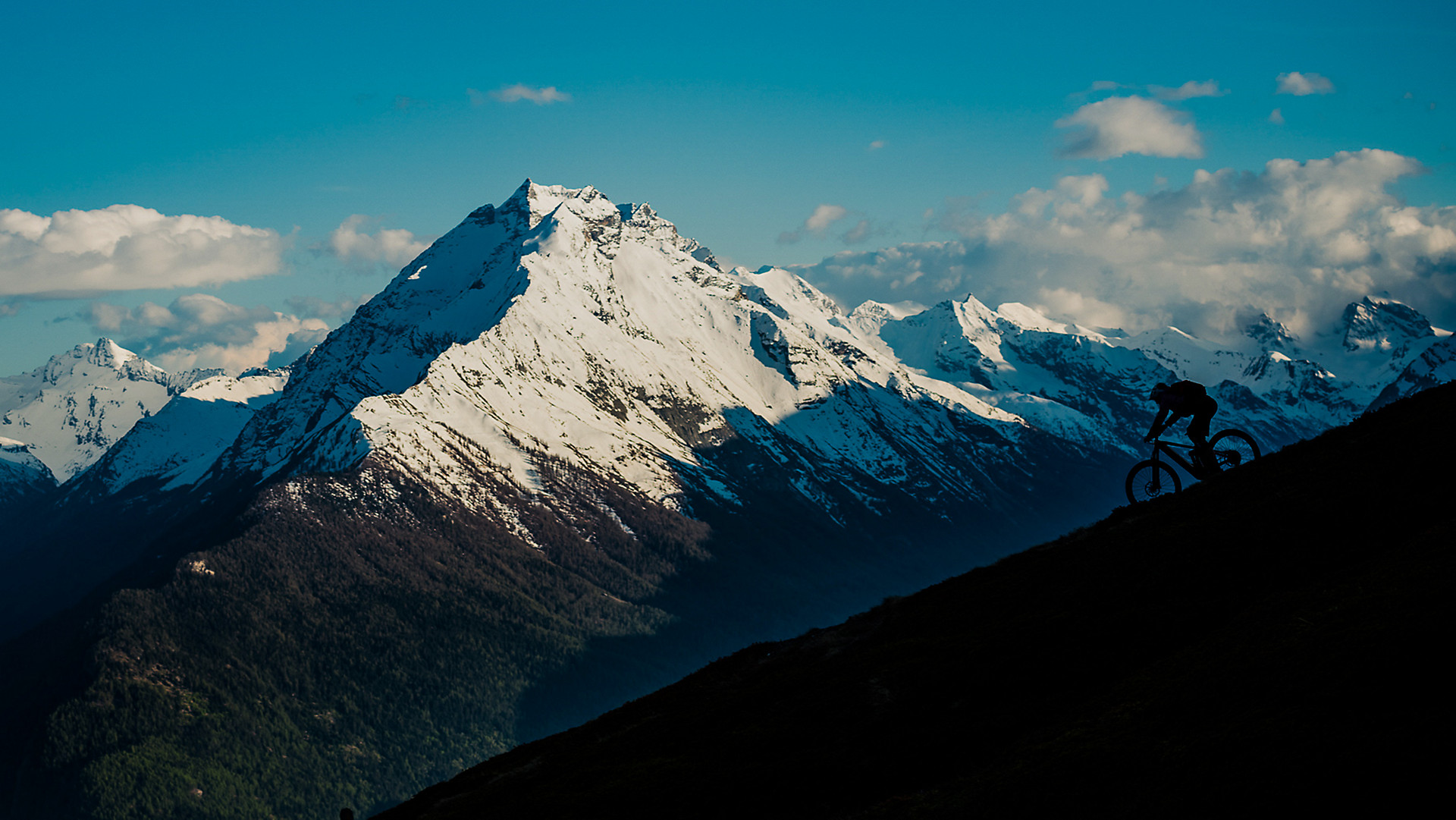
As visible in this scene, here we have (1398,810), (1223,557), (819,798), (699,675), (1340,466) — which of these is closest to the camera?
(1398,810)

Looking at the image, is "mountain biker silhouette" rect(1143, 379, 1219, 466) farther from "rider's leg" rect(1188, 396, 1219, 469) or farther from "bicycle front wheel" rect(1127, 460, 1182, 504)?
"bicycle front wheel" rect(1127, 460, 1182, 504)

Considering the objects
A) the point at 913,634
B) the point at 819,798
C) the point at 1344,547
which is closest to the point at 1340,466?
the point at 1344,547

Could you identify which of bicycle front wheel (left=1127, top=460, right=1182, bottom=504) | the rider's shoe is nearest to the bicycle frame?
the rider's shoe

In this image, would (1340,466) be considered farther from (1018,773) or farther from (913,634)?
(1018,773)

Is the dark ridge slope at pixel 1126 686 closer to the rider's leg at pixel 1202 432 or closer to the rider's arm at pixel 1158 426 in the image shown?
the rider's leg at pixel 1202 432

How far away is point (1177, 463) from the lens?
51781mm

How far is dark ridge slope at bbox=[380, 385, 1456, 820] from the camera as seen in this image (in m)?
24.5

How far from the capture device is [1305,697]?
26094mm

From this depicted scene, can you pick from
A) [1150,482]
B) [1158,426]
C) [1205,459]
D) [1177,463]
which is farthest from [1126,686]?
[1150,482]

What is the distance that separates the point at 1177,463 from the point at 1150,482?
4142 mm

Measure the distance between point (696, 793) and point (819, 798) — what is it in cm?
587

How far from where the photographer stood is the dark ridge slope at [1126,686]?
24469mm

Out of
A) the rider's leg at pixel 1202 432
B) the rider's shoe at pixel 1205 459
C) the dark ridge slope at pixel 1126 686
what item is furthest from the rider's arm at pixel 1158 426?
the dark ridge slope at pixel 1126 686

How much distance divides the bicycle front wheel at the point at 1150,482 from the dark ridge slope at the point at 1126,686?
230cm
